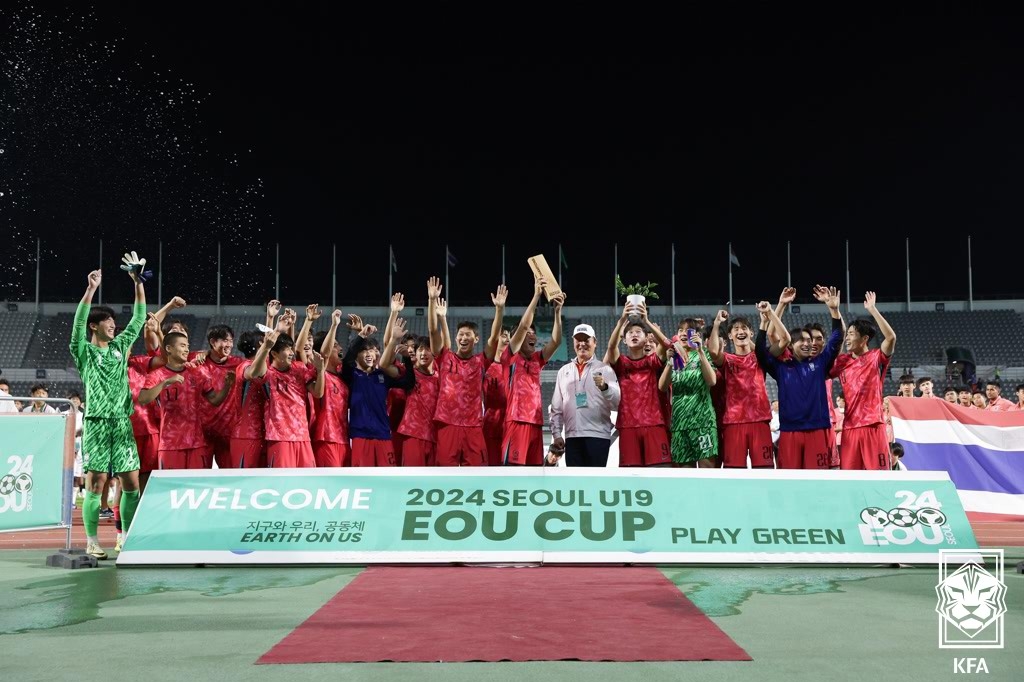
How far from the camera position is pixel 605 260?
51.3 meters

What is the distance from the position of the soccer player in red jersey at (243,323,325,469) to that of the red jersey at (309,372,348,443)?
19 cm

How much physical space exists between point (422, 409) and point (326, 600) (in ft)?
12.2

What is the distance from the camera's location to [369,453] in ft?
29.5

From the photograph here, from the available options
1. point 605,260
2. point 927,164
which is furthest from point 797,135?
point 605,260

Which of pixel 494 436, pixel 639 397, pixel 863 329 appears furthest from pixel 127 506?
pixel 863 329

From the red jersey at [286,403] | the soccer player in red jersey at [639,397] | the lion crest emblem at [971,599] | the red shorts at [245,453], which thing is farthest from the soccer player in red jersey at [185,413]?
the lion crest emblem at [971,599]

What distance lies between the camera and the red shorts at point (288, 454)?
8.43 m

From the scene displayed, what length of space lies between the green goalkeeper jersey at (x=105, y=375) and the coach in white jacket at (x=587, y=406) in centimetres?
406

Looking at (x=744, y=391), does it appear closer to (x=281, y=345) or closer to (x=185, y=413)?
(x=281, y=345)

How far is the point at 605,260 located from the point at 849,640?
47.5 metres

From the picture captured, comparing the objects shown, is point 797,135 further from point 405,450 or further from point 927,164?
point 405,450

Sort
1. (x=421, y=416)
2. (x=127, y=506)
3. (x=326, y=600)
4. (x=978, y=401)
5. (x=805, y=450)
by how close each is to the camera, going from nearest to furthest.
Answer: (x=326, y=600), (x=127, y=506), (x=805, y=450), (x=421, y=416), (x=978, y=401)

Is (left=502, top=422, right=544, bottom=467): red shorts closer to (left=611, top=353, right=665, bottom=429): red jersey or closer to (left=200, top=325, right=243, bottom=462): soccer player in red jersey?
(left=611, top=353, right=665, bottom=429): red jersey

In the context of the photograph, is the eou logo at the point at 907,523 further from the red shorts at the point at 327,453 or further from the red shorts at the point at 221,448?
the red shorts at the point at 221,448
